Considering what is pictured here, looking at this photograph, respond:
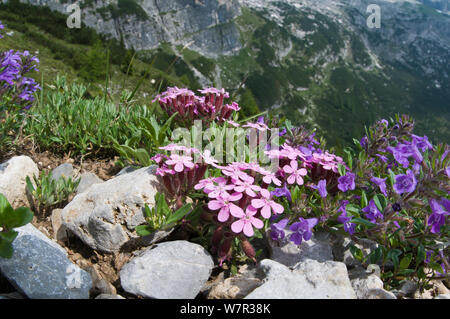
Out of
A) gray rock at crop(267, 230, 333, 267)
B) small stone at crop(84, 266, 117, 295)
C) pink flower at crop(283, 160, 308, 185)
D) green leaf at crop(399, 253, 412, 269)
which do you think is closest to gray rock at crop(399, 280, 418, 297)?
green leaf at crop(399, 253, 412, 269)

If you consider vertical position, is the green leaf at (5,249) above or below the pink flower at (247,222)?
above

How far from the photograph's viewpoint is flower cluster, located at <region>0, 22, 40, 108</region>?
406 centimetres

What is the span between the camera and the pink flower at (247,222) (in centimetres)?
251

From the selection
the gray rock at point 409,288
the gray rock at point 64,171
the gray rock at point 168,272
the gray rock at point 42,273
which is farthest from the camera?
the gray rock at point 64,171

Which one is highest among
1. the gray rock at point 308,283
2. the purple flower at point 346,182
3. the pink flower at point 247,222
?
the purple flower at point 346,182

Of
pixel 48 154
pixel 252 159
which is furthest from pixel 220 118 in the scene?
pixel 48 154

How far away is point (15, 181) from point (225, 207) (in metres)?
2.79

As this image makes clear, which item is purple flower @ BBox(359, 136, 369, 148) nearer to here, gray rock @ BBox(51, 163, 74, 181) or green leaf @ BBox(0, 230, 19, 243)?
green leaf @ BBox(0, 230, 19, 243)

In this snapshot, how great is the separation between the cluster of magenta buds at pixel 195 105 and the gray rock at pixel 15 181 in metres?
2.13

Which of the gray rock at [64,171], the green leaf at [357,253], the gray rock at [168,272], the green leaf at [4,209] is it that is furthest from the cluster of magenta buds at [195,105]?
the green leaf at [4,209]

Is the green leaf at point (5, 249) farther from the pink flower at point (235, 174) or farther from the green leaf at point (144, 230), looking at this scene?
the pink flower at point (235, 174)

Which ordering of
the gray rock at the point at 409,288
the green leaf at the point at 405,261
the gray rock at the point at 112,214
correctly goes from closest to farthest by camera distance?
the green leaf at the point at 405,261
the gray rock at the point at 409,288
the gray rock at the point at 112,214
